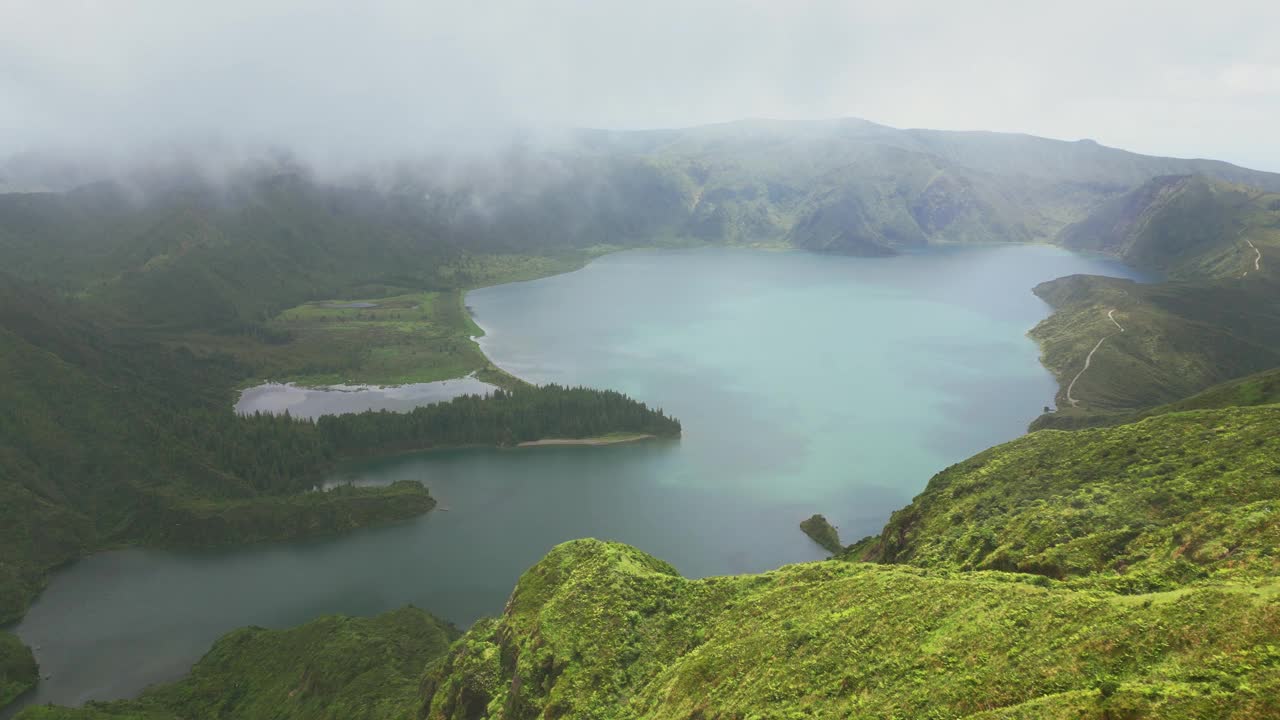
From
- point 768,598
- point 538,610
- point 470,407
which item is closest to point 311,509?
point 470,407

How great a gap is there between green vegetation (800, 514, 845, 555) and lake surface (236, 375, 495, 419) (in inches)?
2993

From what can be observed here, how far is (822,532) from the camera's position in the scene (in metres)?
77.2

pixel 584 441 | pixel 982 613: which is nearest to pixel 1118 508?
pixel 982 613

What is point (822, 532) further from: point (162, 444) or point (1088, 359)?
point (162, 444)

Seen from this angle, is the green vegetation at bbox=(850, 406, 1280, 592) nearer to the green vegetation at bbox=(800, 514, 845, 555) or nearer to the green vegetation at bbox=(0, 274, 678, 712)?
the green vegetation at bbox=(800, 514, 845, 555)

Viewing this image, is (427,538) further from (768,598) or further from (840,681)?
(840,681)

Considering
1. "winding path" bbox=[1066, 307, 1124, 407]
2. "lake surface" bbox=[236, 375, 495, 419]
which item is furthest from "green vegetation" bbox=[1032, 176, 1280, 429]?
"lake surface" bbox=[236, 375, 495, 419]

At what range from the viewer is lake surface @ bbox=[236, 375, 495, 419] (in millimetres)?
129875

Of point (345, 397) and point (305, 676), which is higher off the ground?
point (345, 397)

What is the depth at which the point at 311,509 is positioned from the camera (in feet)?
291

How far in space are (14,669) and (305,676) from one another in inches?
1200

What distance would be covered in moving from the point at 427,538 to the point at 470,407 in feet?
117

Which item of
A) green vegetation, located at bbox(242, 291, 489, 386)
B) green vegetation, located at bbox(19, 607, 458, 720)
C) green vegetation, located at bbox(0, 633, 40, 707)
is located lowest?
green vegetation, located at bbox(0, 633, 40, 707)

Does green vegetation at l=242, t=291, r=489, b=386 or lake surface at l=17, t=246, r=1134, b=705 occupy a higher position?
green vegetation at l=242, t=291, r=489, b=386
